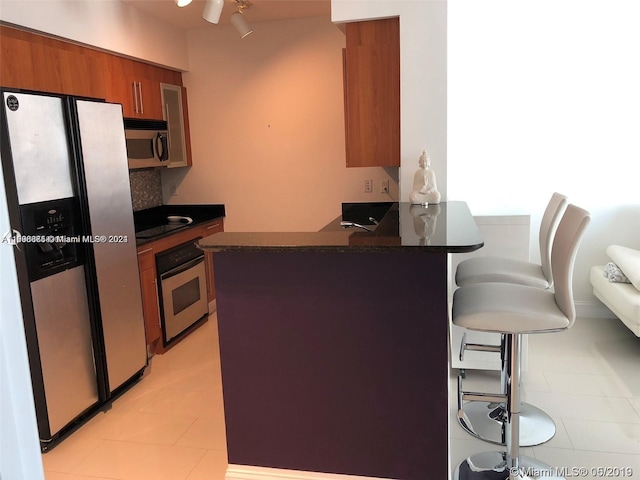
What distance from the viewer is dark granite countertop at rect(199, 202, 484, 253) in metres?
1.79

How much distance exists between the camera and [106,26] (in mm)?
3555

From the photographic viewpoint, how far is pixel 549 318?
1.89 meters

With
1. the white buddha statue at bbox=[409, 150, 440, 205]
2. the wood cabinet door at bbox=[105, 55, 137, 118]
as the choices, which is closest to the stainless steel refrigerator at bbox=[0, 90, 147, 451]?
the wood cabinet door at bbox=[105, 55, 137, 118]

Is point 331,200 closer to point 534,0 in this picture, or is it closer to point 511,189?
point 511,189

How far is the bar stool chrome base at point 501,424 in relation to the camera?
2494 mm

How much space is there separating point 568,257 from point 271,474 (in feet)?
4.92

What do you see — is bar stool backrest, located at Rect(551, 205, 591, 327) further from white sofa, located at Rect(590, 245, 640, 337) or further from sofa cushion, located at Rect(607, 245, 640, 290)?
sofa cushion, located at Rect(607, 245, 640, 290)

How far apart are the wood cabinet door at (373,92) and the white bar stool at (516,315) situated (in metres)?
1.13

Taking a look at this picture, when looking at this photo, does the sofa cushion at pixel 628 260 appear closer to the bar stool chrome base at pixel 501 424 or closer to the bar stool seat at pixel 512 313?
the bar stool chrome base at pixel 501 424

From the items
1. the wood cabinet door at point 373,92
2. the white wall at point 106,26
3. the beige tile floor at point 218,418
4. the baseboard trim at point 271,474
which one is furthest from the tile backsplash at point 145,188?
the baseboard trim at point 271,474

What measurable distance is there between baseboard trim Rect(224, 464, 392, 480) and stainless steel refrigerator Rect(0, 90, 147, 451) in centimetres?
109

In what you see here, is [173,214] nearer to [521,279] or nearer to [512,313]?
[521,279]

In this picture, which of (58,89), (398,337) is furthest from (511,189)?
(58,89)

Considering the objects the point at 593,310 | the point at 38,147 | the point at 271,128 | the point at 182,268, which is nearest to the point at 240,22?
the point at 271,128
